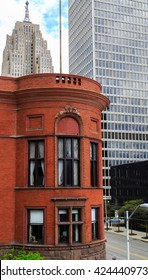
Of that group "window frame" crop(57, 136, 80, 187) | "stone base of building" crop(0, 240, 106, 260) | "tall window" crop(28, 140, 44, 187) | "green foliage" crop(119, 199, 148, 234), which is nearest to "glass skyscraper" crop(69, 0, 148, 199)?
"green foliage" crop(119, 199, 148, 234)

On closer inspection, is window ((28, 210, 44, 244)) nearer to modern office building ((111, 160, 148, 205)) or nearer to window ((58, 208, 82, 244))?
window ((58, 208, 82, 244))

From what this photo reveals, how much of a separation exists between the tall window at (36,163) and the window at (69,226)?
235 cm

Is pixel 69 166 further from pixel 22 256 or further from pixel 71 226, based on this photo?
pixel 22 256

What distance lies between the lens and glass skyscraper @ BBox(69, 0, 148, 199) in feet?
430

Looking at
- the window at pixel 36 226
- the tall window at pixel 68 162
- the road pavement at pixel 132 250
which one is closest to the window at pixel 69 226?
the window at pixel 36 226

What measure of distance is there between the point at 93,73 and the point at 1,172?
114 m

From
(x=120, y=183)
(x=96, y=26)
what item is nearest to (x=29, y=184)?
(x=120, y=183)

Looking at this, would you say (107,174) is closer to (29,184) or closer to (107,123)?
(107,123)

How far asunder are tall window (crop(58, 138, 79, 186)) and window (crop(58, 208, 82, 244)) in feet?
5.84

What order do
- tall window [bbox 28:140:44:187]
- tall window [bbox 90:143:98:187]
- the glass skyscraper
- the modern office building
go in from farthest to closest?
the glass skyscraper
the modern office building
tall window [bbox 90:143:98:187]
tall window [bbox 28:140:44:187]

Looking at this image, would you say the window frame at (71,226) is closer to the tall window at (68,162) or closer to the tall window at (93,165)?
the tall window at (68,162)

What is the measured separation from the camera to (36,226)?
21438 millimetres

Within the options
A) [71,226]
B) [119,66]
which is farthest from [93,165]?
[119,66]

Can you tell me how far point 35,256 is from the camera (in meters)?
15.4
